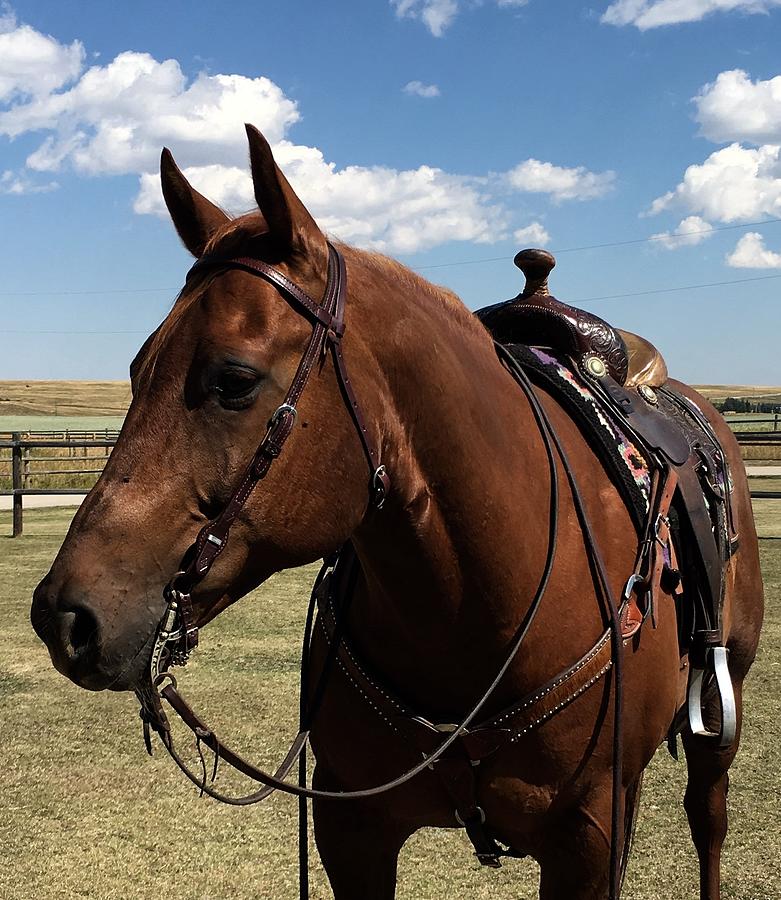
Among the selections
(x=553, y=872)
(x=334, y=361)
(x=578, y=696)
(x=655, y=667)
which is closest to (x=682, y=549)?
(x=655, y=667)

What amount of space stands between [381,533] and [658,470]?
999mm

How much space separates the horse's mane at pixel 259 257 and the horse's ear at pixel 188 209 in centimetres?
13

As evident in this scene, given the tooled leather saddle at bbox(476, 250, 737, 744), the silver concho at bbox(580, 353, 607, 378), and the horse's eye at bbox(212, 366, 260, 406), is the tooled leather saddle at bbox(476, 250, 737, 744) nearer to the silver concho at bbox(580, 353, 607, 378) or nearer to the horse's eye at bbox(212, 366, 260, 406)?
the silver concho at bbox(580, 353, 607, 378)

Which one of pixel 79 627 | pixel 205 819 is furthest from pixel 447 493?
pixel 205 819

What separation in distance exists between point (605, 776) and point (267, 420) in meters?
1.25

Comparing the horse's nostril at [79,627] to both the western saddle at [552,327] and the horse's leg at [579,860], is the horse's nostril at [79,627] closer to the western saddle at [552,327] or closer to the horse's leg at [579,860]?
the horse's leg at [579,860]

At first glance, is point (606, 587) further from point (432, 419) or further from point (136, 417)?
point (136, 417)

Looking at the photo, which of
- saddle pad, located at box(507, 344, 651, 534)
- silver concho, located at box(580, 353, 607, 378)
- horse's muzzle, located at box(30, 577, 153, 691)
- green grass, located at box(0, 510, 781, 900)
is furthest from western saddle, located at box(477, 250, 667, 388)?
green grass, located at box(0, 510, 781, 900)

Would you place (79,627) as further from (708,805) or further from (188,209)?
(708,805)

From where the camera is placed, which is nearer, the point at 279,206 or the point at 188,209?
the point at 279,206

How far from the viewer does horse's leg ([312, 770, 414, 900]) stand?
224 cm

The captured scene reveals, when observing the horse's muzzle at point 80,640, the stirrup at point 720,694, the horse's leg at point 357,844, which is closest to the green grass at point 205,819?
the stirrup at point 720,694

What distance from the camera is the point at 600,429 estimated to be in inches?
95.3

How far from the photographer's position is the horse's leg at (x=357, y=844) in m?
2.24
